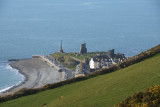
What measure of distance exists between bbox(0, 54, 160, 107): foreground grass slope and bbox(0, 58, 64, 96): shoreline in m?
34.4

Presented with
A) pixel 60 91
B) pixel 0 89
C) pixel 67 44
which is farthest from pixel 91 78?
pixel 67 44

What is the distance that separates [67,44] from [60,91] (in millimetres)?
101514

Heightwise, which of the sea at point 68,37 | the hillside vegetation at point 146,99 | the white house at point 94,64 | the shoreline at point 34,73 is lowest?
the shoreline at point 34,73

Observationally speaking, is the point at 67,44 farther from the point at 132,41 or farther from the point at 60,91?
the point at 60,91

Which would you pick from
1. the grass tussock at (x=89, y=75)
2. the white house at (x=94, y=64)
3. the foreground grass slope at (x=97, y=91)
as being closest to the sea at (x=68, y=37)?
the white house at (x=94, y=64)

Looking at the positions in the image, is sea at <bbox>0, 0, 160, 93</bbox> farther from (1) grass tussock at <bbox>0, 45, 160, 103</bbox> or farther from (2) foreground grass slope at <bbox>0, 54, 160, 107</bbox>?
(2) foreground grass slope at <bbox>0, 54, 160, 107</bbox>

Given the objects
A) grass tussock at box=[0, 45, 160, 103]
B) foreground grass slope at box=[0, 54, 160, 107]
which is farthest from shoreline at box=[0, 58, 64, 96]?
foreground grass slope at box=[0, 54, 160, 107]

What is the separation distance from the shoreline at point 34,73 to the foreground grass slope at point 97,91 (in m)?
34.4

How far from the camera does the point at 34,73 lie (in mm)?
74312

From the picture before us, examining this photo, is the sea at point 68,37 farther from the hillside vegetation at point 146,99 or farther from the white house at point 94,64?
the hillside vegetation at point 146,99

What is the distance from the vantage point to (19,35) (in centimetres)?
14450

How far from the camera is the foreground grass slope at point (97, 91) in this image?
1861 centimetres

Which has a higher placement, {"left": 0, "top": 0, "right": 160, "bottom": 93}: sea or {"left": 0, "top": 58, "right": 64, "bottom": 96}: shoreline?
{"left": 0, "top": 0, "right": 160, "bottom": 93}: sea

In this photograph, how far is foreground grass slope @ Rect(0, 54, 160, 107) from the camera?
18609 mm
